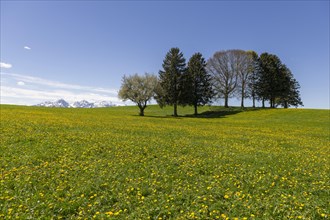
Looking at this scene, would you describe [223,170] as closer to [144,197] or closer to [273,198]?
[273,198]

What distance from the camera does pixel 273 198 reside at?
7.69m

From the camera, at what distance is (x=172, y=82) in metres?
59.3

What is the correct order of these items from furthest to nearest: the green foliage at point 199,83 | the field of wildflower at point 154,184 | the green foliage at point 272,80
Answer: the green foliage at point 272,80 → the green foliage at point 199,83 → the field of wildflower at point 154,184

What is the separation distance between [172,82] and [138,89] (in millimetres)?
8822

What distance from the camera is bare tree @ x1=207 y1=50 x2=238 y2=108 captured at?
66375 millimetres

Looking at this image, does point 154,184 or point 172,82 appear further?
point 172,82

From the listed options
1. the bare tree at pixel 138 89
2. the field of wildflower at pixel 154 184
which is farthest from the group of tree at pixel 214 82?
the field of wildflower at pixel 154 184

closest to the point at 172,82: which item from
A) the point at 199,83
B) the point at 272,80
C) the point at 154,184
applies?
the point at 199,83

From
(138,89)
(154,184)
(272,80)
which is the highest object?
(272,80)

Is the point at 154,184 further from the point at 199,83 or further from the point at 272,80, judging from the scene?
the point at 272,80

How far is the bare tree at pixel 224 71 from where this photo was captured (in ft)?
218

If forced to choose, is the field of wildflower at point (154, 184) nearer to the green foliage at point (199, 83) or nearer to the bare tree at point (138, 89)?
the bare tree at point (138, 89)

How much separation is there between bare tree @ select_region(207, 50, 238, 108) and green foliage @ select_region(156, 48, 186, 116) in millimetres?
11072

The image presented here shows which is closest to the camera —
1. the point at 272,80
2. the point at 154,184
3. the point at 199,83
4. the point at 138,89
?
the point at 154,184
